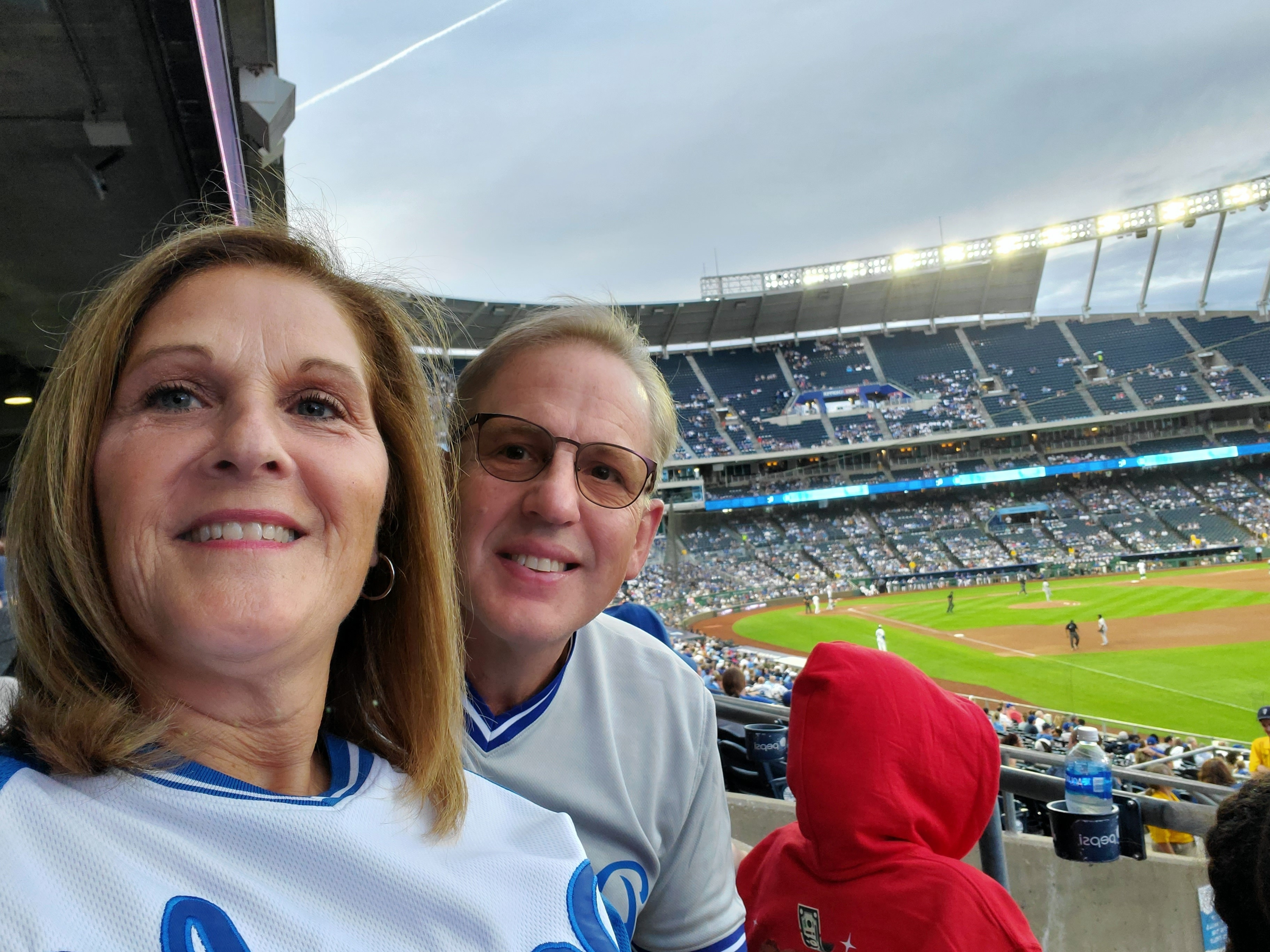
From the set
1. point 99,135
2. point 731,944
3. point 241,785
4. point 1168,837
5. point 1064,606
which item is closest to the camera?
point 241,785

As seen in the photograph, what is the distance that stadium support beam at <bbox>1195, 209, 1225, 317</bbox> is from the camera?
127 ft

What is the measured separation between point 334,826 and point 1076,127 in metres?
74.6

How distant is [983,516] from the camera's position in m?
39.9

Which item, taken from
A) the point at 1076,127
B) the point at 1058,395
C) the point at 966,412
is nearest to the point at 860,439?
the point at 966,412

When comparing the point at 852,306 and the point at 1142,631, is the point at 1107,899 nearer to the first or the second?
the point at 1142,631

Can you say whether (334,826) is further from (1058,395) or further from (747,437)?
(1058,395)

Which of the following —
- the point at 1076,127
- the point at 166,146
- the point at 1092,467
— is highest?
the point at 1076,127

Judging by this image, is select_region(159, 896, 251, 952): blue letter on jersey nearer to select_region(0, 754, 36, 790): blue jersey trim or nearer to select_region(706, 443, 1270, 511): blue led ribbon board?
select_region(0, 754, 36, 790): blue jersey trim

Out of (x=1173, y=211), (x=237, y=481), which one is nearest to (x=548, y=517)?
(x=237, y=481)

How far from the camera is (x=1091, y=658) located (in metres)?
19.6

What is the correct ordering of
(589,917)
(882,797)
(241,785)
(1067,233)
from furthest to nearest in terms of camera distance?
(1067,233), (882,797), (589,917), (241,785)

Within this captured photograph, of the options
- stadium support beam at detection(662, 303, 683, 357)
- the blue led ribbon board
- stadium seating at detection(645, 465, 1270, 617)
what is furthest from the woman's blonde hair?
stadium support beam at detection(662, 303, 683, 357)

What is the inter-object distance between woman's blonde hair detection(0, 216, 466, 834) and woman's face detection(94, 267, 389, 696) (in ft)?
0.09

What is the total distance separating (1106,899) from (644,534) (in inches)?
107
